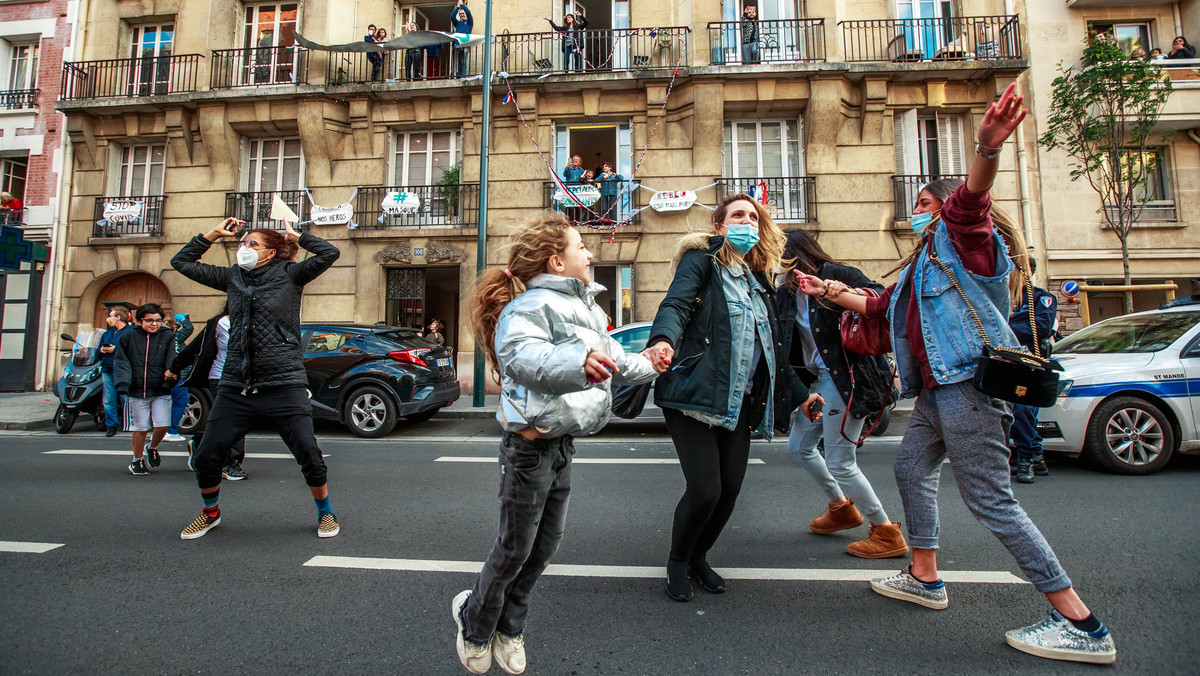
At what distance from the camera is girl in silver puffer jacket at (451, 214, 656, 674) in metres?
1.89

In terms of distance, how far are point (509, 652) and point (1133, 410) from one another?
5.94 metres

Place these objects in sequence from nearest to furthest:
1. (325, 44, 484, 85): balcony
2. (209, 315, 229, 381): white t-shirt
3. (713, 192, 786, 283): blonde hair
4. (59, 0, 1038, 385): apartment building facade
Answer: (713, 192, 786, 283): blonde hair → (209, 315, 229, 381): white t-shirt → (59, 0, 1038, 385): apartment building facade → (325, 44, 484, 85): balcony

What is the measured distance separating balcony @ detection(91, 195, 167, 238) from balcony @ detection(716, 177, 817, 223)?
1399cm

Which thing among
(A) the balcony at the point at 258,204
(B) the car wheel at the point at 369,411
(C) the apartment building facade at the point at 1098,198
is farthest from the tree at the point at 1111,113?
(A) the balcony at the point at 258,204

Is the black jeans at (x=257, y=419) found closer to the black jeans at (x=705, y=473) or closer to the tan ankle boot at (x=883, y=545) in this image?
the black jeans at (x=705, y=473)

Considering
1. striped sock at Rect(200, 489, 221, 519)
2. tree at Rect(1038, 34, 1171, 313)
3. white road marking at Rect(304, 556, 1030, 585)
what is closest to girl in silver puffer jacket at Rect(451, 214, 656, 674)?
white road marking at Rect(304, 556, 1030, 585)

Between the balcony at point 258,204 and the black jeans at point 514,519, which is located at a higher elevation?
the balcony at point 258,204

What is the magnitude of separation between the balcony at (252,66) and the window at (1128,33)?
19.3 metres

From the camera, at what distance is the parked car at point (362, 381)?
8.37 metres

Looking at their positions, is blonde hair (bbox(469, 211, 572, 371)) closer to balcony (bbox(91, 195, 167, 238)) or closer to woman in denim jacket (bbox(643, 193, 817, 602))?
woman in denim jacket (bbox(643, 193, 817, 602))

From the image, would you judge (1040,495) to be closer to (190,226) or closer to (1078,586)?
(1078,586)

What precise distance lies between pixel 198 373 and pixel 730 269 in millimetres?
4754

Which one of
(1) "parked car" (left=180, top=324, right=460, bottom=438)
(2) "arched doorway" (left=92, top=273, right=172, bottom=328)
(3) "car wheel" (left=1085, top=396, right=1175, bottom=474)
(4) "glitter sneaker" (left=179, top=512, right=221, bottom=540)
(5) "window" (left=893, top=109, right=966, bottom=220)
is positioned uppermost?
(5) "window" (left=893, top=109, right=966, bottom=220)

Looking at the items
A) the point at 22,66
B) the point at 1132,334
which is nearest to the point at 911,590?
the point at 1132,334
